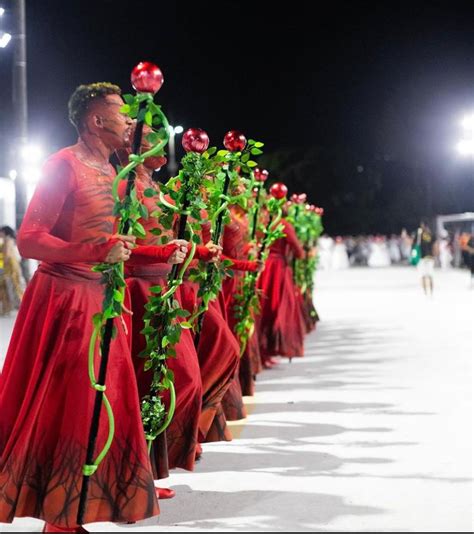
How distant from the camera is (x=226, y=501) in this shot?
562cm

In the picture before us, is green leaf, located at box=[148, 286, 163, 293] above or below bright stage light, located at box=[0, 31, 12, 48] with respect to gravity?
below

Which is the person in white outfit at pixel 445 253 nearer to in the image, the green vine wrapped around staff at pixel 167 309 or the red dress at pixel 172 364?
the red dress at pixel 172 364

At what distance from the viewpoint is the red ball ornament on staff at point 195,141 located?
5305 mm

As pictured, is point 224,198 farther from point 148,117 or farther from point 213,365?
point 148,117

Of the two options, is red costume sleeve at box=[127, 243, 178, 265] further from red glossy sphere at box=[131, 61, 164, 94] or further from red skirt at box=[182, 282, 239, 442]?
red skirt at box=[182, 282, 239, 442]

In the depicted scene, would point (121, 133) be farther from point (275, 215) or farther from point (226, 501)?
point (275, 215)

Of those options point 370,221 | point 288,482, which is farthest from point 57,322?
point 370,221

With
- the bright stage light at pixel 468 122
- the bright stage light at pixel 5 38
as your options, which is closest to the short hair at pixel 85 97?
the bright stage light at pixel 5 38

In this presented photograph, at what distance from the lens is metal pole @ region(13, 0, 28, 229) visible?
11852 mm

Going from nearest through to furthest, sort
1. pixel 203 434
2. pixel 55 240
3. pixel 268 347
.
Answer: pixel 55 240, pixel 203 434, pixel 268 347

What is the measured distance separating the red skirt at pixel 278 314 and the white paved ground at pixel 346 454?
0.81 feet

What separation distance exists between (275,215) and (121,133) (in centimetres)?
486

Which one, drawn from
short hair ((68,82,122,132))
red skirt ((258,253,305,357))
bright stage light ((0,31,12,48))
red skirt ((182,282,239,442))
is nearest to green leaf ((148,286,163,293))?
short hair ((68,82,122,132))

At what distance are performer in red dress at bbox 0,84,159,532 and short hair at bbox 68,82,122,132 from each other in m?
0.20
